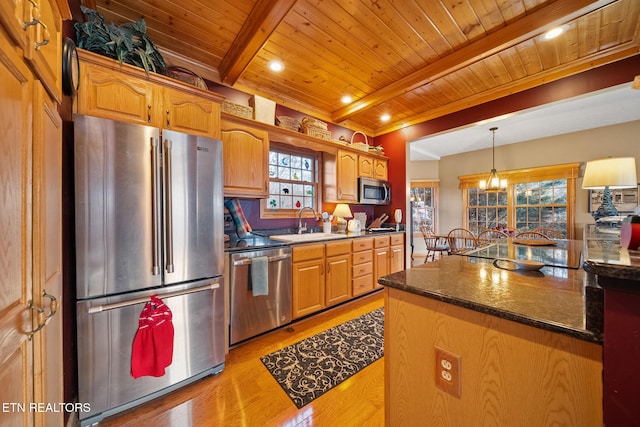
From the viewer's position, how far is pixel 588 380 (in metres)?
0.58

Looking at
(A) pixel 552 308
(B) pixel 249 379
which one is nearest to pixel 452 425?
(A) pixel 552 308

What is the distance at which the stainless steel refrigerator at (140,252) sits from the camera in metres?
1.35

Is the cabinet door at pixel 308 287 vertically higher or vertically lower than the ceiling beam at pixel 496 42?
lower

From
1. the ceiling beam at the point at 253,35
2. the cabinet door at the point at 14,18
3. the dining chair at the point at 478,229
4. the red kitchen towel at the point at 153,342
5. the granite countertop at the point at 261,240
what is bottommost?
the red kitchen towel at the point at 153,342

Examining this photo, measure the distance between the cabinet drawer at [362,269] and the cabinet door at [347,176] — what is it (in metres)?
0.96

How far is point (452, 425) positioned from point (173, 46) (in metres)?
3.20

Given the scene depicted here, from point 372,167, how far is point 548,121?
297cm

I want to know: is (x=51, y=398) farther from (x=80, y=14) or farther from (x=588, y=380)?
(x=80, y=14)

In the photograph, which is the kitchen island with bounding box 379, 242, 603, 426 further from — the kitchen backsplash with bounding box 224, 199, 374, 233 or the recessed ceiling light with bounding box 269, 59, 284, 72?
the recessed ceiling light with bounding box 269, 59, 284, 72

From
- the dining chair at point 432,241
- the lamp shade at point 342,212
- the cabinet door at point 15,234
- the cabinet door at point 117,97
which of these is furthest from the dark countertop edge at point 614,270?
the dining chair at point 432,241

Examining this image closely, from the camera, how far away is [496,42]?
202cm

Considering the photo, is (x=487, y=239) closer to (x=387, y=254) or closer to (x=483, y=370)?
(x=387, y=254)

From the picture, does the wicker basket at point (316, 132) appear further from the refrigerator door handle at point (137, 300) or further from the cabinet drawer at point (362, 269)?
the refrigerator door handle at point (137, 300)

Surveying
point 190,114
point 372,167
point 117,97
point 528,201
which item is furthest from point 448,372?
point 528,201
